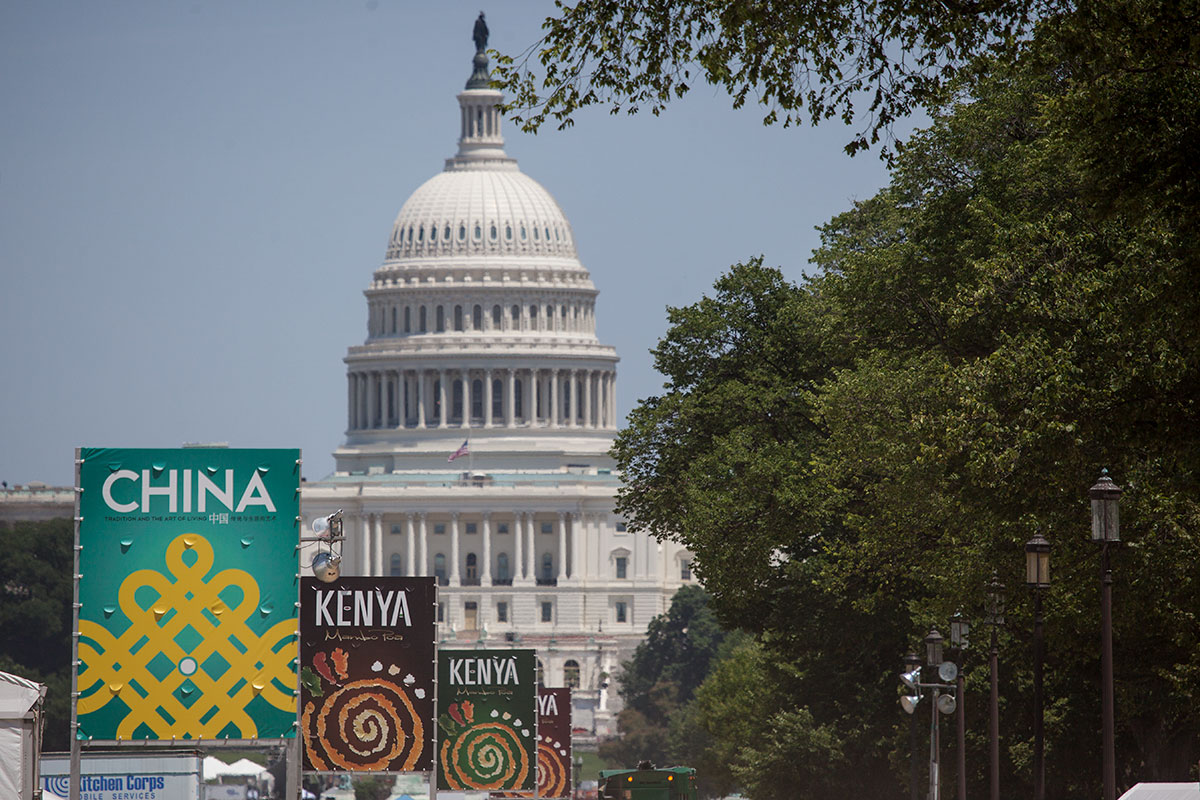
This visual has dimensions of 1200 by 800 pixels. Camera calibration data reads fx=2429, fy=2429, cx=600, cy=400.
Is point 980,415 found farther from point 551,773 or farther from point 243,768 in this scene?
point 243,768

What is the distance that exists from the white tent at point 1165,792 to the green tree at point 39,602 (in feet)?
392

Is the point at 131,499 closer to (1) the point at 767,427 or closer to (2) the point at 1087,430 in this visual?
(2) the point at 1087,430

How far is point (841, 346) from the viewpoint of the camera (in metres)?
53.0

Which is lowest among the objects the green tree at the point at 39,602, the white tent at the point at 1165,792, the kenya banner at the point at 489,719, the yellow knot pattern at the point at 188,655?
the white tent at the point at 1165,792

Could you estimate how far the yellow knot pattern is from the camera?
21125 millimetres

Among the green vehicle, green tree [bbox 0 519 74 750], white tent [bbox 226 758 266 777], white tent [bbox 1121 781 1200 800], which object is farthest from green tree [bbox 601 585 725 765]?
white tent [bbox 1121 781 1200 800]

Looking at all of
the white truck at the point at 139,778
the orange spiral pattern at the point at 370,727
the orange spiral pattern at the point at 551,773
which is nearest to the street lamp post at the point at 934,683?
the orange spiral pattern at the point at 551,773

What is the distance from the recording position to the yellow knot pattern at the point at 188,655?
69.3 feet

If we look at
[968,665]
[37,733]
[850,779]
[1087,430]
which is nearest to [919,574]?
[968,665]

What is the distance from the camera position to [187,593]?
69.4 feet

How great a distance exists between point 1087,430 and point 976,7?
1121cm

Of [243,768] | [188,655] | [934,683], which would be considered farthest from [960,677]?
[243,768]

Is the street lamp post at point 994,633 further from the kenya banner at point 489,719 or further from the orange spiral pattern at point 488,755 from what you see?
the orange spiral pattern at point 488,755

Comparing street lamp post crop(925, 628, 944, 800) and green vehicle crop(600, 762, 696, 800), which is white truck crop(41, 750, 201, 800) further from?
green vehicle crop(600, 762, 696, 800)
